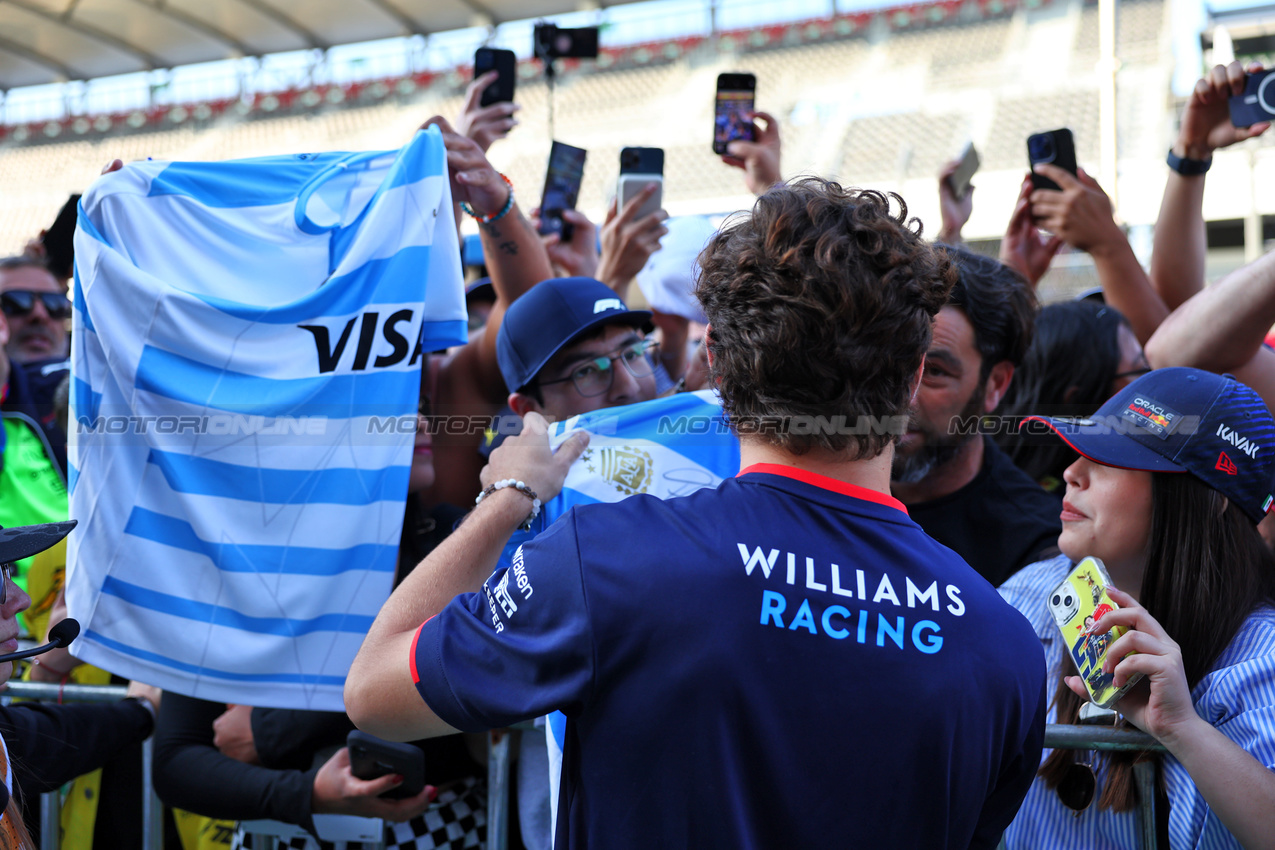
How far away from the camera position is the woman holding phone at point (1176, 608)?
4.90 ft

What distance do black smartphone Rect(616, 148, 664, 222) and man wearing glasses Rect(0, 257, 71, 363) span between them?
2431 mm

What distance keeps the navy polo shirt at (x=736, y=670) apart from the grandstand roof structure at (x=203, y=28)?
1302 centimetres

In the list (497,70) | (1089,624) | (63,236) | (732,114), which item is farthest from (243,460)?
(732,114)

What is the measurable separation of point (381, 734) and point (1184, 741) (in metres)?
1.17

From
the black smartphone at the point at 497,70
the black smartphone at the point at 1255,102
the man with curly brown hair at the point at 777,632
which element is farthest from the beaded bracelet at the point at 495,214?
the black smartphone at the point at 1255,102

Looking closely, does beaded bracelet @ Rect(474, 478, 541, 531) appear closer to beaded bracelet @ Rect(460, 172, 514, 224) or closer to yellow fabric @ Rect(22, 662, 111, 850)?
beaded bracelet @ Rect(460, 172, 514, 224)

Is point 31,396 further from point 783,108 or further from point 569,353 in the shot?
point 783,108

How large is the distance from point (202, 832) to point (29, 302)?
2533 millimetres

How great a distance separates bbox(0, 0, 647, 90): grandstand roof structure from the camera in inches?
482

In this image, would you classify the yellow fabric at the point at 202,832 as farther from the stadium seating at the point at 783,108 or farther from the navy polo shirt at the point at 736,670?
the stadium seating at the point at 783,108

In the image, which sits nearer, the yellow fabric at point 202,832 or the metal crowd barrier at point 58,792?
the metal crowd barrier at point 58,792

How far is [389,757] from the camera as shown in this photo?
1836 millimetres

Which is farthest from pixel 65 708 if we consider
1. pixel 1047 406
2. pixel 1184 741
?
pixel 1047 406

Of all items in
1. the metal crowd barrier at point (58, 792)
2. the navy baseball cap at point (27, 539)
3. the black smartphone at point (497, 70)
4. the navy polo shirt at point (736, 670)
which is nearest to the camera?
the navy polo shirt at point (736, 670)
